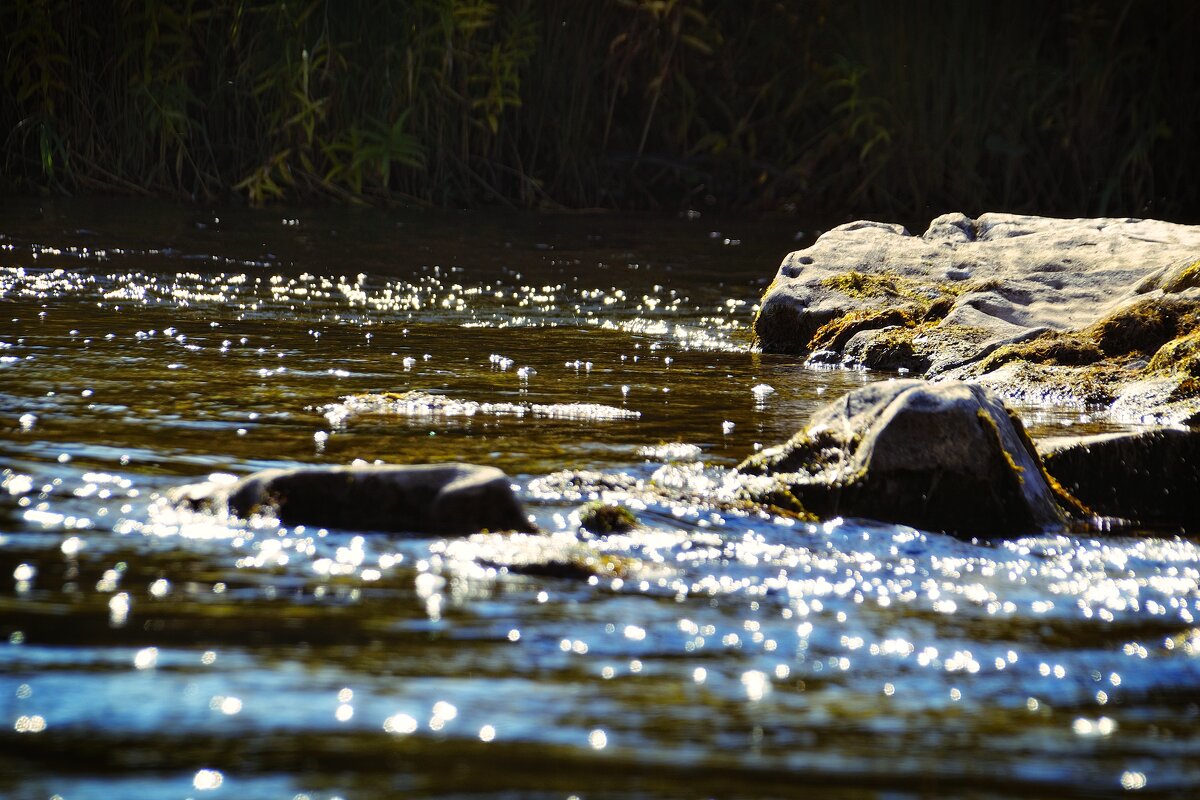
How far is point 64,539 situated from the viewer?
3.27 meters

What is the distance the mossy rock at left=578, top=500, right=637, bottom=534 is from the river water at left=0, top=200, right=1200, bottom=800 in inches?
1.7

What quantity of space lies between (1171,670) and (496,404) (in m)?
2.90

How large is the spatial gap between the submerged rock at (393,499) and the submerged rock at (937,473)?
33.7 inches

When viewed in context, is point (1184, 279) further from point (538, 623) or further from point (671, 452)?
point (538, 623)

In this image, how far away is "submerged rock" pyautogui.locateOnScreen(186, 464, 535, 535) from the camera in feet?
11.2

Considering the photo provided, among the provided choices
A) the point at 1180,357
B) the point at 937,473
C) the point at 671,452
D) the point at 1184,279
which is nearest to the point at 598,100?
the point at 1184,279

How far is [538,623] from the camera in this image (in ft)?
9.28

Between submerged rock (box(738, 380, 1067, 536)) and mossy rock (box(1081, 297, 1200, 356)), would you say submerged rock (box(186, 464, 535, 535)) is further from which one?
mossy rock (box(1081, 297, 1200, 356))

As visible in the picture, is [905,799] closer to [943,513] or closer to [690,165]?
[943,513]

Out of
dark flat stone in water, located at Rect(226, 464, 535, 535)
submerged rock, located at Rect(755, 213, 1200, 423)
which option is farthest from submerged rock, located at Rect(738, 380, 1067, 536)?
submerged rock, located at Rect(755, 213, 1200, 423)

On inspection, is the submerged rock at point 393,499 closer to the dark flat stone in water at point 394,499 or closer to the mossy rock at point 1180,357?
the dark flat stone in water at point 394,499

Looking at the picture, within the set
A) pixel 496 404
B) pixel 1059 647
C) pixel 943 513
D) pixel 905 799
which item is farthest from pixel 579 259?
pixel 905 799

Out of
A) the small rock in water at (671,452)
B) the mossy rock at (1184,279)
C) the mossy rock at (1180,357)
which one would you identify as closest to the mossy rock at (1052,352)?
the mossy rock at (1180,357)

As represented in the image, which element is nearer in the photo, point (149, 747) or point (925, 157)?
point (149, 747)
